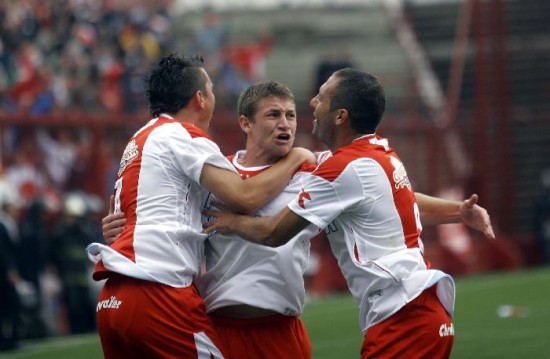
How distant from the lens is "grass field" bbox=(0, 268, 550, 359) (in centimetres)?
1162

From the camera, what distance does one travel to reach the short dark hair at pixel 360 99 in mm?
6371

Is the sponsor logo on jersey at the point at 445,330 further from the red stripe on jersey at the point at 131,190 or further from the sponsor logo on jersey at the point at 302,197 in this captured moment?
the red stripe on jersey at the point at 131,190

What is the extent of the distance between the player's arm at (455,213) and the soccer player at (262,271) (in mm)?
35

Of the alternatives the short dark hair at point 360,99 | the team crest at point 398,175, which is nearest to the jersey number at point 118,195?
the short dark hair at point 360,99

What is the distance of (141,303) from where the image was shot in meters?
6.14

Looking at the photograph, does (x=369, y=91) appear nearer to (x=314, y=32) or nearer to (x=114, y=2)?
(x=114, y=2)

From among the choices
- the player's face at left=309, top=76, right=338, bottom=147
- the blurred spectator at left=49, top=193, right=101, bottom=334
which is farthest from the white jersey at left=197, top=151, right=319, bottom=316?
the blurred spectator at left=49, top=193, right=101, bottom=334

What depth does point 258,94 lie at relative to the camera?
672 centimetres

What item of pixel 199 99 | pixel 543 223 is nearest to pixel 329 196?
pixel 199 99

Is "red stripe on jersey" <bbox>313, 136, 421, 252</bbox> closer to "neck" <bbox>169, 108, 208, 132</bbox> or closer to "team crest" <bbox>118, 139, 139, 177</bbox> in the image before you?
"neck" <bbox>169, 108, 208, 132</bbox>

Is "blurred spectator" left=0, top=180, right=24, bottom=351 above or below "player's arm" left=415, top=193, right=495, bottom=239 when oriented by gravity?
below

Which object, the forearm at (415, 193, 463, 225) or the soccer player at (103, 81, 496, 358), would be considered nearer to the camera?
the soccer player at (103, 81, 496, 358)

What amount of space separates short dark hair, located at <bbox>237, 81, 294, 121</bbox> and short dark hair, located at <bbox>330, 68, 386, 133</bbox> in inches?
14.9

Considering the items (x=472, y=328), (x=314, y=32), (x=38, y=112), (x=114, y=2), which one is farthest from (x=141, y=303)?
(x=314, y=32)
